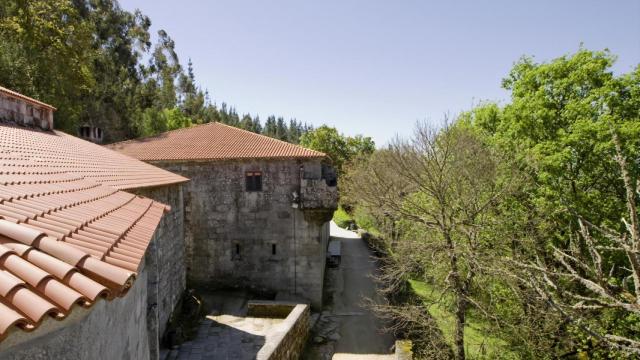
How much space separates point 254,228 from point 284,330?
197 inches

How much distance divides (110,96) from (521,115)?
116ft

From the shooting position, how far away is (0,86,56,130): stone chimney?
1056 centimetres

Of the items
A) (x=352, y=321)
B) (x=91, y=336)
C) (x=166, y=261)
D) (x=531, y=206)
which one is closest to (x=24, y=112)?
(x=166, y=261)

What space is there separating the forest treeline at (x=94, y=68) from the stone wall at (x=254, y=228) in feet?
39.5

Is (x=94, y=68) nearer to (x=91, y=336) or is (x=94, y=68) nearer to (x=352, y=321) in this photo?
(x=352, y=321)

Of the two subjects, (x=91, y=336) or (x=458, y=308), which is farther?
(x=458, y=308)

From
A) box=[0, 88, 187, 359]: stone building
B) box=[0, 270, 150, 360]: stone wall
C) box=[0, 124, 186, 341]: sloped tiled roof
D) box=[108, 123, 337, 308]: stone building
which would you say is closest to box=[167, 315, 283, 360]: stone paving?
box=[108, 123, 337, 308]: stone building

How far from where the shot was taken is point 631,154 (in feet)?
34.0

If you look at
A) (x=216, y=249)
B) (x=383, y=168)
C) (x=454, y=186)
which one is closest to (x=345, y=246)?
(x=383, y=168)

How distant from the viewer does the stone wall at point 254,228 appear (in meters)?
15.3

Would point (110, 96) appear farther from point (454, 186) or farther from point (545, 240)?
point (545, 240)

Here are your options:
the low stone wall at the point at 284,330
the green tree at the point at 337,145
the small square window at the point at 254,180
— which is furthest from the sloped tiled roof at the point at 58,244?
the green tree at the point at 337,145

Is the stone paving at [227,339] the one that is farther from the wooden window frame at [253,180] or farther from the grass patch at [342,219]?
the grass patch at [342,219]

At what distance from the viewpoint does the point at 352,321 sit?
15.4 m
